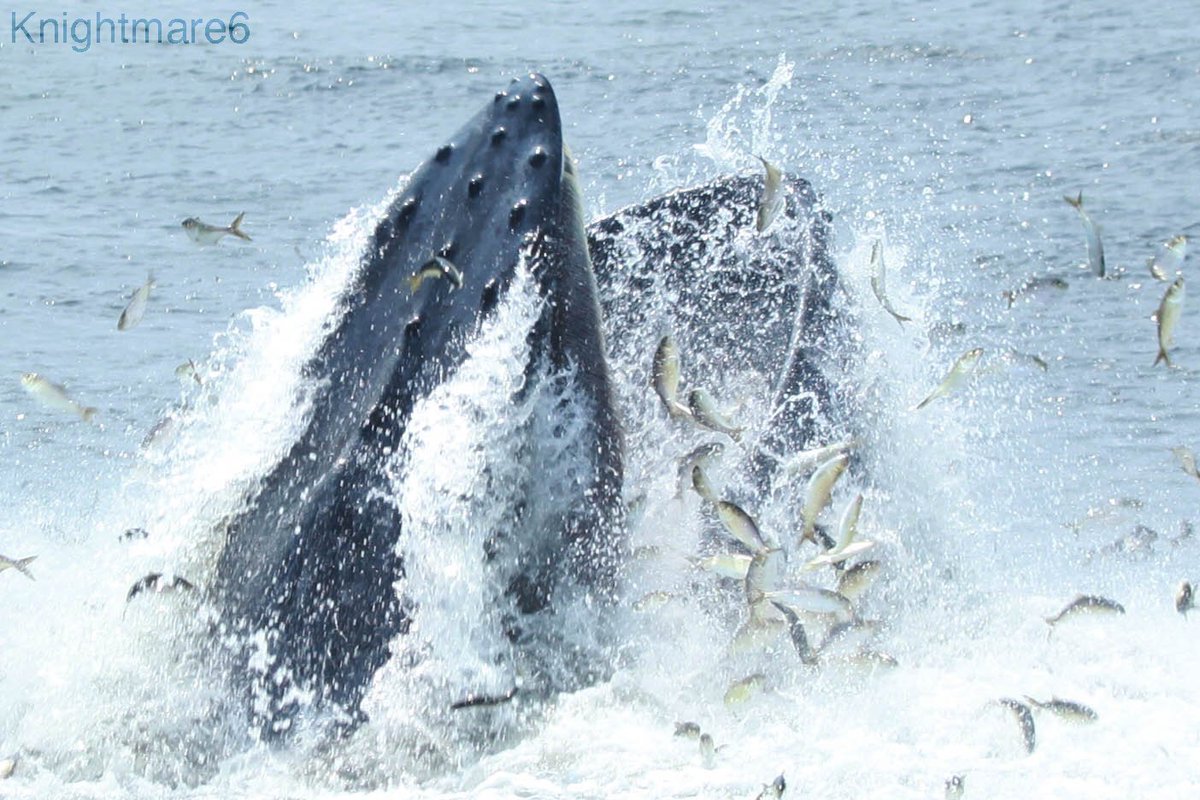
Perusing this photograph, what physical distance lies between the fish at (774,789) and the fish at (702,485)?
0.82m

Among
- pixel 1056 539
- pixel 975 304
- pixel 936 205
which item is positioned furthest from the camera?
pixel 936 205

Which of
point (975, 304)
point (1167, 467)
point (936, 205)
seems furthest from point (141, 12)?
point (1167, 467)

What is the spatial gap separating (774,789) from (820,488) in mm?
920

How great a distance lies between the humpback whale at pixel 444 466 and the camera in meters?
4.69

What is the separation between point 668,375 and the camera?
212 inches

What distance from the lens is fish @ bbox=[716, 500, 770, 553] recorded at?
5188mm

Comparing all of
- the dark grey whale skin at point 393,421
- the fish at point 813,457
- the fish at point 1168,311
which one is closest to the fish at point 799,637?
the fish at point 813,457

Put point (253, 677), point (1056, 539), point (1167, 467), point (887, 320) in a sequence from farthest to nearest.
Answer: point (1167, 467)
point (1056, 539)
point (887, 320)
point (253, 677)

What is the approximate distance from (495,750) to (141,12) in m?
27.7

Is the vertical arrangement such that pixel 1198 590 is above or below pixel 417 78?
above

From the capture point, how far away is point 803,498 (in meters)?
5.53

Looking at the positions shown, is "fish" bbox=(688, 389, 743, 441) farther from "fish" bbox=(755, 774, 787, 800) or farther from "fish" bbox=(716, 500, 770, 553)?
"fish" bbox=(755, 774, 787, 800)

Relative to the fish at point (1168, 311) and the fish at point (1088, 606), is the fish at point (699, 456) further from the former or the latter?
the fish at point (1168, 311)

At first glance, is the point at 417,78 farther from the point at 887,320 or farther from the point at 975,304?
the point at 887,320
